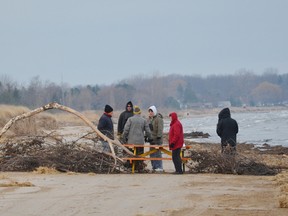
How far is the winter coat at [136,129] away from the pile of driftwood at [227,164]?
1315mm

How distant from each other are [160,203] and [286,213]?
2.19m

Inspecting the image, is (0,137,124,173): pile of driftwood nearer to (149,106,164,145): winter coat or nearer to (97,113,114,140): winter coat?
(97,113,114,140): winter coat

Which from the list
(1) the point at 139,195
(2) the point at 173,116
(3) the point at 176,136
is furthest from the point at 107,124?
(1) the point at 139,195

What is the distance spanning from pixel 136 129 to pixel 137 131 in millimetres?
57

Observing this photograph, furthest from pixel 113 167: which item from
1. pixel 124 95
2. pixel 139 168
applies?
pixel 124 95

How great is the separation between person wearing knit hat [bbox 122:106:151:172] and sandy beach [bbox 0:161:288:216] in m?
1.16

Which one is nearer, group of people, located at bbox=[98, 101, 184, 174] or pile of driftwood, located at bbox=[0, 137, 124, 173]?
pile of driftwood, located at bbox=[0, 137, 124, 173]

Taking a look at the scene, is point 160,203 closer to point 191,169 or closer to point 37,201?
point 37,201

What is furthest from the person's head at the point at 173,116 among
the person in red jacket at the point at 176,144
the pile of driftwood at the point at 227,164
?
the pile of driftwood at the point at 227,164

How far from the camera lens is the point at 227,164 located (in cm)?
1800

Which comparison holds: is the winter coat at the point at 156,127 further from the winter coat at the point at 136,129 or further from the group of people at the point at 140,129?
the winter coat at the point at 136,129

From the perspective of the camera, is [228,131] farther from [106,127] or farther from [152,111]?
[106,127]

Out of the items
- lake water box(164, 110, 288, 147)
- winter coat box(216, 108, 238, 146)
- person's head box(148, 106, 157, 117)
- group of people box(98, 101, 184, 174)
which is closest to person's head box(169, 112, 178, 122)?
group of people box(98, 101, 184, 174)

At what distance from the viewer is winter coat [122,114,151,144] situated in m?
18.5
